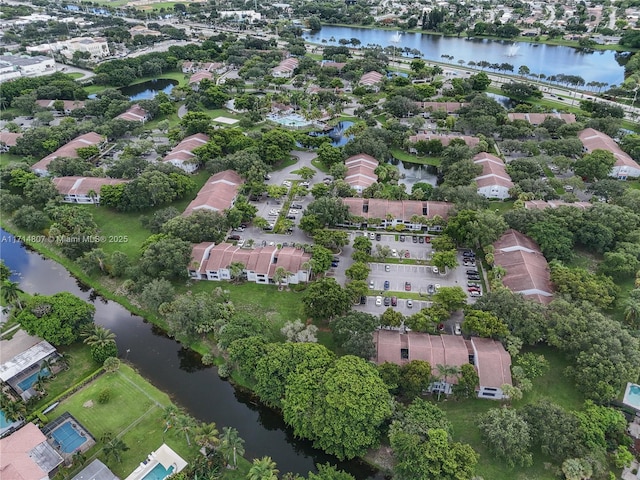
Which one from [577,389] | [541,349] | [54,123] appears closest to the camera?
[577,389]

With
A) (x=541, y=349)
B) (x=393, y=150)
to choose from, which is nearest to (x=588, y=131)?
(x=393, y=150)

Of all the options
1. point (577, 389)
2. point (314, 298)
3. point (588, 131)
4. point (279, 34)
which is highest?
point (279, 34)

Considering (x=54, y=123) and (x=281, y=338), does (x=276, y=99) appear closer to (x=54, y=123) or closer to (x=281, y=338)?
(x=54, y=123)

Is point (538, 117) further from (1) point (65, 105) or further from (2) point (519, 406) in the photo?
(1) point (65, 105)

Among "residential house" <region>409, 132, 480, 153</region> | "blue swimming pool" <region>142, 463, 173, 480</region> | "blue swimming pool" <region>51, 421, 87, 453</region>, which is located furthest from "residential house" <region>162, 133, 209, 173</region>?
"blue swimming pool" <region>142, 463, 173, 480</region>

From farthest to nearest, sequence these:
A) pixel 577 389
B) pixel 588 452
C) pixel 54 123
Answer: pixel 54 123, pixel 577 389, pixel 588 452

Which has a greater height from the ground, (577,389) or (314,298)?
(314,298)

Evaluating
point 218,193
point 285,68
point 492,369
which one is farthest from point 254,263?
point 285,68
